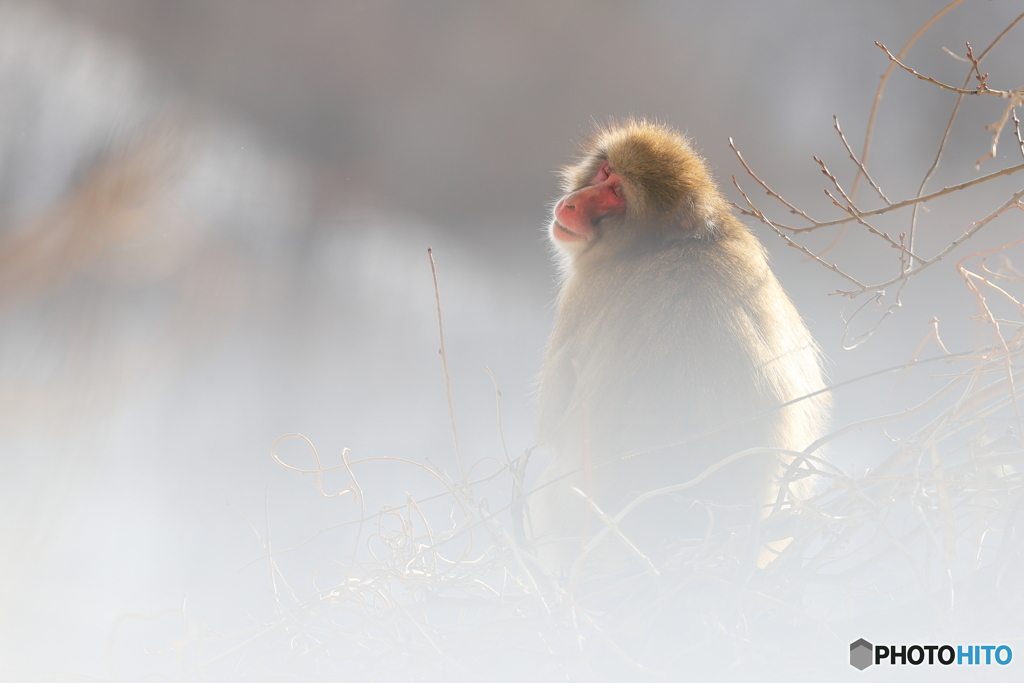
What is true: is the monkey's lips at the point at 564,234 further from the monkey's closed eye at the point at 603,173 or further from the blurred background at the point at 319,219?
the blurred background at the point at 319,219

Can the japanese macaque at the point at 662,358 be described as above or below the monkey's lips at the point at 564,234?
below

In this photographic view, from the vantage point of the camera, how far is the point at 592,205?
97 cm

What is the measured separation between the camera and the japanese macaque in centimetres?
75

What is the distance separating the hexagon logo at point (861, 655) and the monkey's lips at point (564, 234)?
67cm

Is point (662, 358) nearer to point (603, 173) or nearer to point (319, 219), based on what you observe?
point (603, 173)

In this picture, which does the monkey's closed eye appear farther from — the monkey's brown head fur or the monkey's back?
the monkey's back

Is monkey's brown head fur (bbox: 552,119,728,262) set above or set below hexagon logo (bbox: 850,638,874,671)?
above

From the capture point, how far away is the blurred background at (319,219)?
4.17 ft

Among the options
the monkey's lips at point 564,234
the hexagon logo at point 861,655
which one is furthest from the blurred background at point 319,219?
the hexagon logo at point 861,655

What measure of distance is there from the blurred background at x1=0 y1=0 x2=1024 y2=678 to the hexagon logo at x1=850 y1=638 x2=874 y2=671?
79cm

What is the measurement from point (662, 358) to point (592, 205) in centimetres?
31

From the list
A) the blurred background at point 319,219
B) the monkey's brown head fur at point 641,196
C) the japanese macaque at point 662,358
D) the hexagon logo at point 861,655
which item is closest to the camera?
the hexagon logo at point 861,655

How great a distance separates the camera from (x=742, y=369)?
760mm

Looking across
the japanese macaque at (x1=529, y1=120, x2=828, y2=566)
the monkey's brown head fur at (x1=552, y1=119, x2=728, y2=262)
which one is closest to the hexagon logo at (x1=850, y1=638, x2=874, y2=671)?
the japanese macaque at (x1=529, y1=120, x2=828, y2=566)
